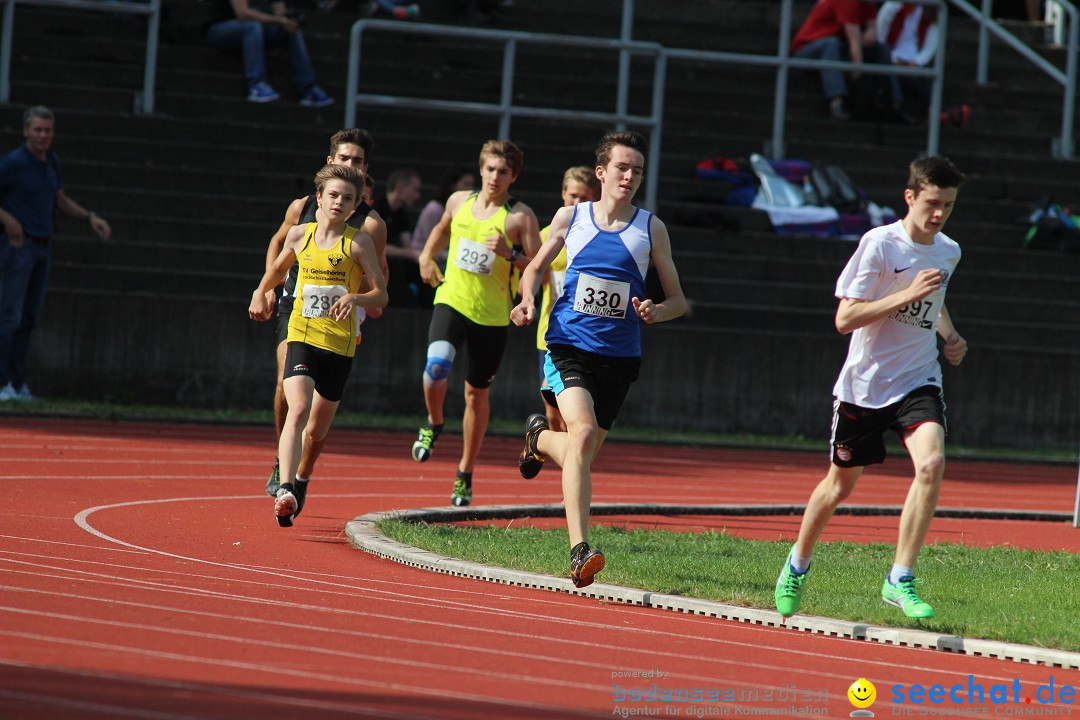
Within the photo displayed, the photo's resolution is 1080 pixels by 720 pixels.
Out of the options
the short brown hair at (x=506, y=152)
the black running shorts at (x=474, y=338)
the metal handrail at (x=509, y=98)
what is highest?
the metal handrail at (x=509, y=98)

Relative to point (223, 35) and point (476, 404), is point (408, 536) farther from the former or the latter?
point (223, 35)

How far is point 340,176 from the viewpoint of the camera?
9.70m

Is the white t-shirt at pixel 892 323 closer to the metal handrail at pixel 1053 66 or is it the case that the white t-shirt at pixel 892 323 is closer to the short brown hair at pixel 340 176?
the short brown hair at pixel 340 176

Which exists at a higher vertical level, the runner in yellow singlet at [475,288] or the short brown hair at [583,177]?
the short brown hair at [583,177]

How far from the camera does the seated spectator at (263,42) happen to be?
21.0 m

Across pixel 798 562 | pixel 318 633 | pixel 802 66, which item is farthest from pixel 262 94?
pixel 318 633

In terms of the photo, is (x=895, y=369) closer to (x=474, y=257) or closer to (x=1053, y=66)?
(x=474, y=257)

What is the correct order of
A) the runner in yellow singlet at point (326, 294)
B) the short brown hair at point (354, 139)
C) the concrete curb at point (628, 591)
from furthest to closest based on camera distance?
the short brown hair at point (354, 139) → the runner in yellow singlet at point (326, 294) → the concrete curb at point (628, 591)

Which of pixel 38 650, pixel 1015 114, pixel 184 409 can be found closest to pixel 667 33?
pixel 1015 114

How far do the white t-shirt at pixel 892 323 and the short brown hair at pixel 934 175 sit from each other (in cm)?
21

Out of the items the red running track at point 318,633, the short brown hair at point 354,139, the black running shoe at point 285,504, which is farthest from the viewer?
the short brown hair at point 354,139

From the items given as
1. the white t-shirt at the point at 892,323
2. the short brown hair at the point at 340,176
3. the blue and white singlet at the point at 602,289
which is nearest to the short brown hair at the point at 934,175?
the white t-shirt at the point at 892,323

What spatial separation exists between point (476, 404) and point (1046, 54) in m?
17.1

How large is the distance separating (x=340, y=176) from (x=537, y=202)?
34.9 feet
